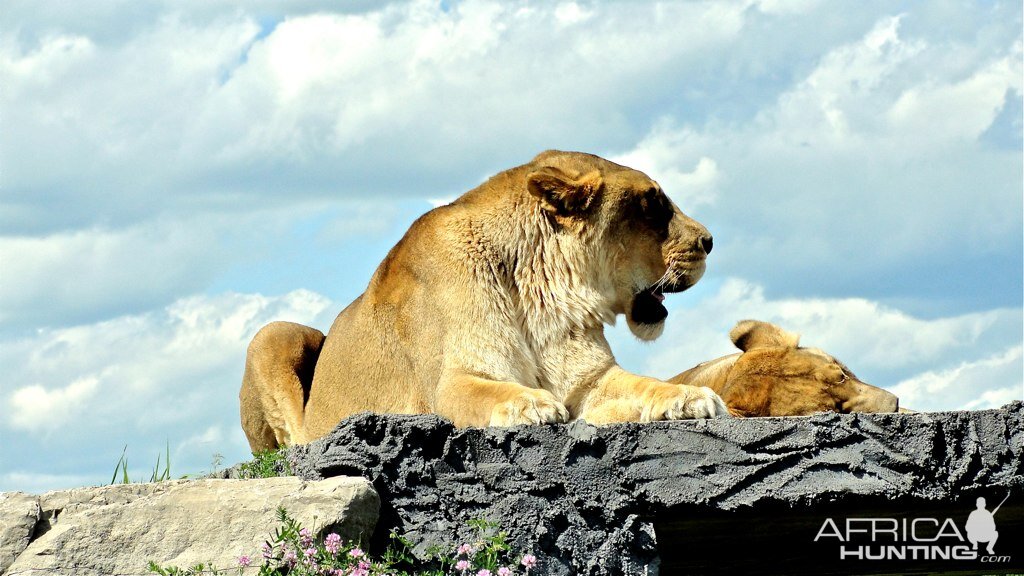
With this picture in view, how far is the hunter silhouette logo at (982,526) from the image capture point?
5504mm

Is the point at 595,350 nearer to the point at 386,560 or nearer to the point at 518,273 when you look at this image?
the point at 518,273

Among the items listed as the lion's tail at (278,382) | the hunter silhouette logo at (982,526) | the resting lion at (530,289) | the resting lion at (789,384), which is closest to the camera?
the hunter silhouette logo at (982,526)

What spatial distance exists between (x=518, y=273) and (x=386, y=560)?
201 cm

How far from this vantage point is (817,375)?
6781mm

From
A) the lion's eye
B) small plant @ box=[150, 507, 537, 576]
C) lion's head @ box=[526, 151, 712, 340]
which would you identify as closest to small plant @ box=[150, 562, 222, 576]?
small plant @ box=[150, 507, 537, 576]

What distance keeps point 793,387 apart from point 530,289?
159cm

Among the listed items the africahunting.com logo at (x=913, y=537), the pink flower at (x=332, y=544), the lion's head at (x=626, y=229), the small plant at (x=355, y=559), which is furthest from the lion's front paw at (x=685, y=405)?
the pink flower at (x=332, y=544)

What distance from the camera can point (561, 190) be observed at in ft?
20.9

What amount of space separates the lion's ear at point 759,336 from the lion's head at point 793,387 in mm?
34

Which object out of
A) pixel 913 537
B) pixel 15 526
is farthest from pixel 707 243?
pixel 15 526

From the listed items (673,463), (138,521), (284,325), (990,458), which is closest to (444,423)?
(673,463)

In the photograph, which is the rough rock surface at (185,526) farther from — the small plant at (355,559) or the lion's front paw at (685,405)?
the lion's front paw at (685,405)

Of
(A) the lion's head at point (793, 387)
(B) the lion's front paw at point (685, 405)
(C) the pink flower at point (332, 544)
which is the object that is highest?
(A) the lion's head at point (793, 387)

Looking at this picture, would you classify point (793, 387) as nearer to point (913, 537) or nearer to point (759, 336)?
point (759, 336)
